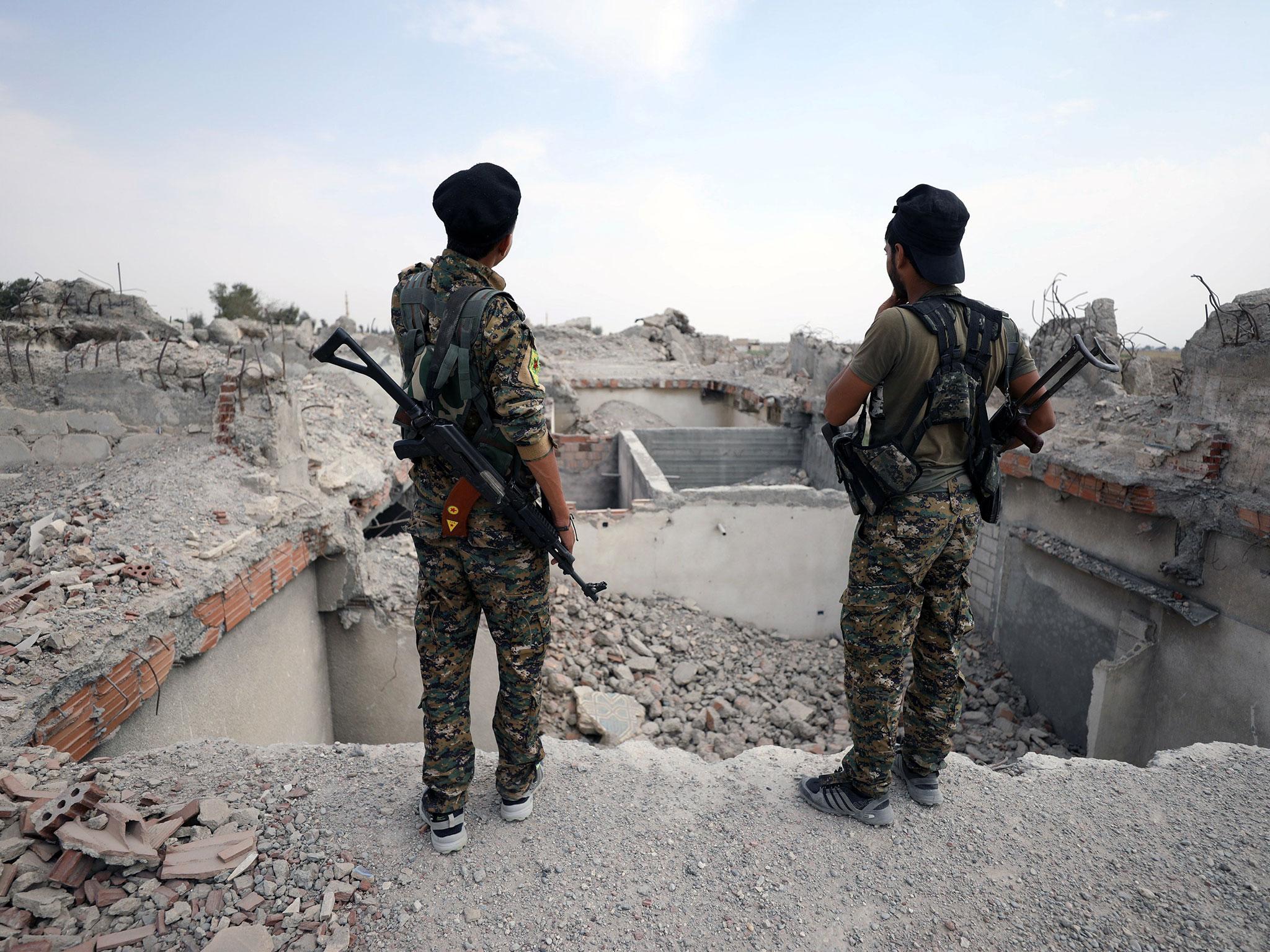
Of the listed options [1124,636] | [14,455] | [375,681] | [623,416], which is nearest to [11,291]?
[14,455]

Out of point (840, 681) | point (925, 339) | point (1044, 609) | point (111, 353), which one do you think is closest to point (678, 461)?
point (840, 681)

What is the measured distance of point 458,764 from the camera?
1846 millimetres

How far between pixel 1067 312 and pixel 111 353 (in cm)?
646

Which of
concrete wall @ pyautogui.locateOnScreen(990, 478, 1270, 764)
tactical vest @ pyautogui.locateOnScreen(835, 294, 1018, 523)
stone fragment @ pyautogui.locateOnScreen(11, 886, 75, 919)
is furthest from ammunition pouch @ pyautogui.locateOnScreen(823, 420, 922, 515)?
concrete wall @ pyautogui.locateOnScreen(990, 478, 1270, 764)

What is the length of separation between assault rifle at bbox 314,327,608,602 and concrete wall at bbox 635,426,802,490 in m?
5.93

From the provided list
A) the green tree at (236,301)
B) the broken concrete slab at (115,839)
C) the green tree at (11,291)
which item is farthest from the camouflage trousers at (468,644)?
the green tree at (236,301)

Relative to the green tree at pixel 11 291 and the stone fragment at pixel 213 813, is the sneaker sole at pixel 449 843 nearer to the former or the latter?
the stone fragment at pixel 213 813

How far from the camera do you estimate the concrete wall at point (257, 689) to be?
234 centimetres

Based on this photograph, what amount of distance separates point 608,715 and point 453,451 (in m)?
2.68

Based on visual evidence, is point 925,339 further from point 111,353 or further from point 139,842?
point 111,353

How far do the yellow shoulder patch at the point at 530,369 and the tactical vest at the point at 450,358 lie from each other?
0.12 metres

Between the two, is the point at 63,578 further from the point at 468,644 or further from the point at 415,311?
the point at 415,311

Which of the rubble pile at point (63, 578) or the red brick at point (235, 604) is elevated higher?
the rubble pile at point (63, 578)

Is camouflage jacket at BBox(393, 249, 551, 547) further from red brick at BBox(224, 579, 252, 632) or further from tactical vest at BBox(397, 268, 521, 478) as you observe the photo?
red brick at BBox(224, 579, 252, 632)
